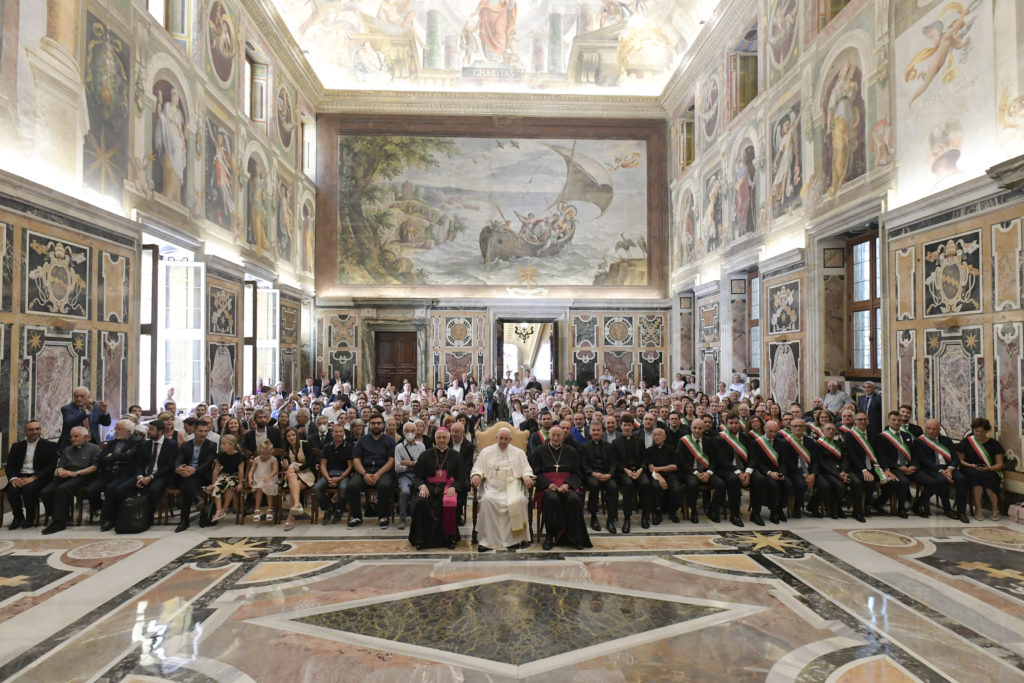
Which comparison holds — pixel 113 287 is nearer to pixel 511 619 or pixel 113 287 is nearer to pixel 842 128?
pixel 511 619

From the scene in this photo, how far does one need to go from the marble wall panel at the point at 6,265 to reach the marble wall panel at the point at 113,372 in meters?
1.73

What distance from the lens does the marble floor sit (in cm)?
363

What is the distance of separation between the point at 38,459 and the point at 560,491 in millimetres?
6042

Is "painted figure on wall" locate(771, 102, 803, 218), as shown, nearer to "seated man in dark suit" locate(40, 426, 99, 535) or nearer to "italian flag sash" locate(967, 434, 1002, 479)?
"italian flag sash" locate(967, 434, 1002, 479)

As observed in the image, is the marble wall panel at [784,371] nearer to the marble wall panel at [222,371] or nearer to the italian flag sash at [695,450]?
the italian flag sash at [695,450]

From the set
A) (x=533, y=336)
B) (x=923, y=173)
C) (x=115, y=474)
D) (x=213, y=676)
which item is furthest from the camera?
(x=533, y=336)

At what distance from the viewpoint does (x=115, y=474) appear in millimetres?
6938

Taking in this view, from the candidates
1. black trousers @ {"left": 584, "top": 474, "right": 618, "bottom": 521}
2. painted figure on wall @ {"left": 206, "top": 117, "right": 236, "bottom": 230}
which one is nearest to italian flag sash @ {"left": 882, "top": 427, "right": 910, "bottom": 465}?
black trousers @ {"left": 584, "top": 474, "right": 618, "bottom": 521}

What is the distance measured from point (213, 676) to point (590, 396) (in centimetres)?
1067

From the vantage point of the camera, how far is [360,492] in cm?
706

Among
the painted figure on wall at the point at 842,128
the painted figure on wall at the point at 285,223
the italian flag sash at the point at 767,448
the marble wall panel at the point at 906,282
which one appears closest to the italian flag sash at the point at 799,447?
the italian flag sash at the point at 767,448

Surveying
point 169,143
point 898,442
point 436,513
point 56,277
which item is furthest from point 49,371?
point 898,442

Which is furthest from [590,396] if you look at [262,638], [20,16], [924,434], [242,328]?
[20,16]

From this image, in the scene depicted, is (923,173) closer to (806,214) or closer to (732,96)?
(806,214)
